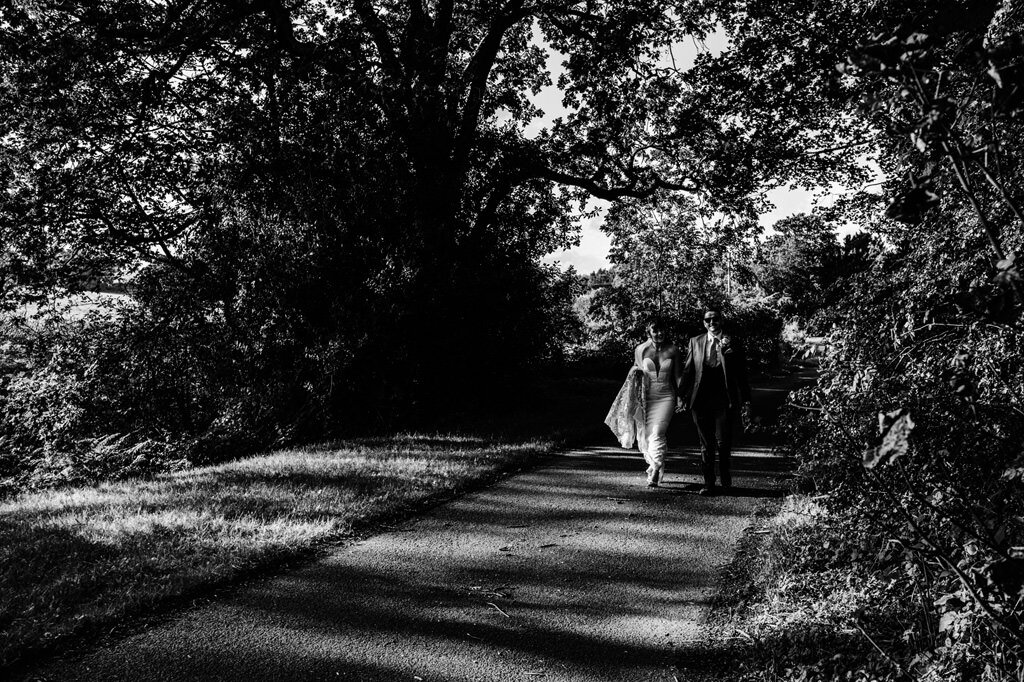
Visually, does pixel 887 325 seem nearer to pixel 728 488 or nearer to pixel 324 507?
pixel 728 488

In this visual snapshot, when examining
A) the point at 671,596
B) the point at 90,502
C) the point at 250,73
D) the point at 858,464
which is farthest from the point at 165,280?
the point at 858,464

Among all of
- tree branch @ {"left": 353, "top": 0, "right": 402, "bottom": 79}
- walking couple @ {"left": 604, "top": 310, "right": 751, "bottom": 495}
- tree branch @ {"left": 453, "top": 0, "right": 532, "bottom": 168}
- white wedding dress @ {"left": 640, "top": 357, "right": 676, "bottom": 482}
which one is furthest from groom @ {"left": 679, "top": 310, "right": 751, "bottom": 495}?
tree branch @ {"left": 353, "top": 0, "right": 402, "bottom": 79}

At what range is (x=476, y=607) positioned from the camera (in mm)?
4758

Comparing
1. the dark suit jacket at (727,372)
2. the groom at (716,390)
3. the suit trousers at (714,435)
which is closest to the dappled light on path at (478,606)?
the suit trousers at (714,435)

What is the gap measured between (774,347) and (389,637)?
25727 millimetres

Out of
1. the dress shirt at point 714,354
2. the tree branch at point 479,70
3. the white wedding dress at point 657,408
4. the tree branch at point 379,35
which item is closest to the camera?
the dress shirt at point 714,354

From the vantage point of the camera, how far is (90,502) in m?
7.53

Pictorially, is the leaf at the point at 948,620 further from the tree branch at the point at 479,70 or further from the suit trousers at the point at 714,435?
the tree branch at the point at 479,70

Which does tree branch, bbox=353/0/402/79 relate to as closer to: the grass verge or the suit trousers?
the suit trousers

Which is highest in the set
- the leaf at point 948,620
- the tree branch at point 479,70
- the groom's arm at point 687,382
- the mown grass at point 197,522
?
the tree branch at point 479,70

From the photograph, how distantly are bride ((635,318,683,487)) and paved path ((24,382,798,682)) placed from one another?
89 cm

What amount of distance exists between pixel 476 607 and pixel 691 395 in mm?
4296

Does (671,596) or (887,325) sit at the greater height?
(887,325)

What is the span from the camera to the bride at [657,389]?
816 cm
